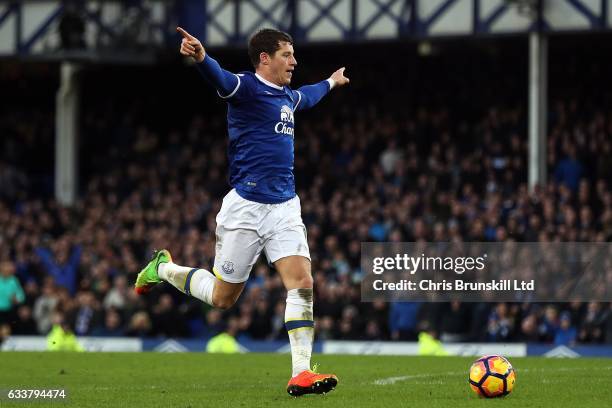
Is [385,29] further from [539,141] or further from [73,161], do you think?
[73,161]

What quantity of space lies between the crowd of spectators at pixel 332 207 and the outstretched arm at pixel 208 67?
10647mm

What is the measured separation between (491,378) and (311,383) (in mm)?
1302

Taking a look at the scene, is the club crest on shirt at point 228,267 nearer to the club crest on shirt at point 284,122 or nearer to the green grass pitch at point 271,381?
the green grass pitch at point 271,381

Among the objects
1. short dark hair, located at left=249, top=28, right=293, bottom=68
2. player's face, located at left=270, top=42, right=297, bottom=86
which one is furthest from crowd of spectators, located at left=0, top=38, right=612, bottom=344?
short dark hair, located at left=249, top=28, right=293, bottom=68

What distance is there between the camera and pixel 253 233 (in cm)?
1036

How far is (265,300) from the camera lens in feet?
74.8

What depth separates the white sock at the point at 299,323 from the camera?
32.9ft

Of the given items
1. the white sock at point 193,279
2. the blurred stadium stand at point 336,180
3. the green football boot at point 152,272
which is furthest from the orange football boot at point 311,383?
the blurred stadium stand at point 336,180

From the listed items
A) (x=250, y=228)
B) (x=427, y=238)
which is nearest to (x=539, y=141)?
(x=427, y=238)

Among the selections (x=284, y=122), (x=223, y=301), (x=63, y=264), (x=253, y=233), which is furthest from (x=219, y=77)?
(x=63, y=264)

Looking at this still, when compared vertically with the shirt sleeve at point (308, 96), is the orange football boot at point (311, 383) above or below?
below

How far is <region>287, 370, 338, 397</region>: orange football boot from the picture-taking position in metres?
9.80

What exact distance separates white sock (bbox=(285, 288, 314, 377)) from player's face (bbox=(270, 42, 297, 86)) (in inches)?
64.1

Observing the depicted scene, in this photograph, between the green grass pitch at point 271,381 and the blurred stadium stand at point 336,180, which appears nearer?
the green grass pitch at point 271,381
